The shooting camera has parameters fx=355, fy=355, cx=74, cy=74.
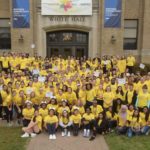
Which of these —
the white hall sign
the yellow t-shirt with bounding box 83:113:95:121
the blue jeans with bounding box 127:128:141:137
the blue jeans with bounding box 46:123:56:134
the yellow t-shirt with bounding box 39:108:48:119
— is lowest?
the blue jeans with bounding box 127:128:141:137

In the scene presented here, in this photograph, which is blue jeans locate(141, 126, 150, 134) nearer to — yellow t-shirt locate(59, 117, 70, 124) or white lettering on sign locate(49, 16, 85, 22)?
yellow t-shirt locate(59, 117, 70, 124)

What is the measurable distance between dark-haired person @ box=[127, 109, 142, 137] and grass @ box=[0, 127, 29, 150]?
3822 millimetres

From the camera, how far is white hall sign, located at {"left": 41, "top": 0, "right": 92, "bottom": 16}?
1100 inches

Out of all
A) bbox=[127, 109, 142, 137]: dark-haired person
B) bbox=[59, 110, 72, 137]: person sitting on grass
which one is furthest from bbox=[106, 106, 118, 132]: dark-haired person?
bbox=[59, 110, 72, 137]: person sitting on grass

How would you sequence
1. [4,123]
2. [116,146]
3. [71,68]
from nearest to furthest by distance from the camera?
[116,146], [4,123], [71,68]

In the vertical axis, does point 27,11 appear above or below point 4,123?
above

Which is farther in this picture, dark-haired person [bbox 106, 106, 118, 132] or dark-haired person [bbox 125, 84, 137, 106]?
dark-haired person [bbox 125, 84, 137, 106]

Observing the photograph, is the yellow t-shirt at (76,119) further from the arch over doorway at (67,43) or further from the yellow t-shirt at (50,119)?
the arch over doorway at (67,43)

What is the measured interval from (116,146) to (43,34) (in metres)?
18.4

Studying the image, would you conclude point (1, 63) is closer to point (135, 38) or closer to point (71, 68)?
point (71, 68)

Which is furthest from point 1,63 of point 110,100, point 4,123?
point 110,100

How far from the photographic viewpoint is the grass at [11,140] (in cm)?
1170

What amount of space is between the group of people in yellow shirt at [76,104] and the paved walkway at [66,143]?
317 mm

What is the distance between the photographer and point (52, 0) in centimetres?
2794
